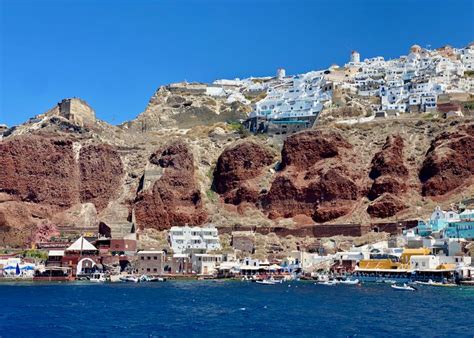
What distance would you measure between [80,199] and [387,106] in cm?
4955

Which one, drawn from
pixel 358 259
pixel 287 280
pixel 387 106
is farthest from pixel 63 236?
pixel 387 106

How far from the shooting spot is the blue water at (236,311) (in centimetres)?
5284

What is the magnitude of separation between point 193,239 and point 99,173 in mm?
24876

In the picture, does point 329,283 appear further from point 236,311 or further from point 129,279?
point 236,311

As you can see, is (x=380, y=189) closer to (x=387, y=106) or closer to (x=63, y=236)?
(x=387, y=106)

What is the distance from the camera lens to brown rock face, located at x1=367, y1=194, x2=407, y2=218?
106 m

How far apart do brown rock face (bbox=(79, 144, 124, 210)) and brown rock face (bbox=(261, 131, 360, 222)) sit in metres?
24.2

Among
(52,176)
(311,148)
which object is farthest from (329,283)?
(52,176)

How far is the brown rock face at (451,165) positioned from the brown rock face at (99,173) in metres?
46.0

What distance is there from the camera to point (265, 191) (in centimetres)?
11844

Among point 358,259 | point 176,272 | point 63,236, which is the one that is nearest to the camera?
point 358,259

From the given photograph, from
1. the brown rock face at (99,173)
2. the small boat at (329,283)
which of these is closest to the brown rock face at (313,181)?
the small boat at (329,283)

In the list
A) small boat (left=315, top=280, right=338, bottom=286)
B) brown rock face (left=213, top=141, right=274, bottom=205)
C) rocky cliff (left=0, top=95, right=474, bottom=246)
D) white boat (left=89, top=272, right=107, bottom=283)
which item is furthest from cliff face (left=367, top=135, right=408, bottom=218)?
white boat (left=89, top=272, right=107, bottom=283)

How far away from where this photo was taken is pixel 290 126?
5212 inches
